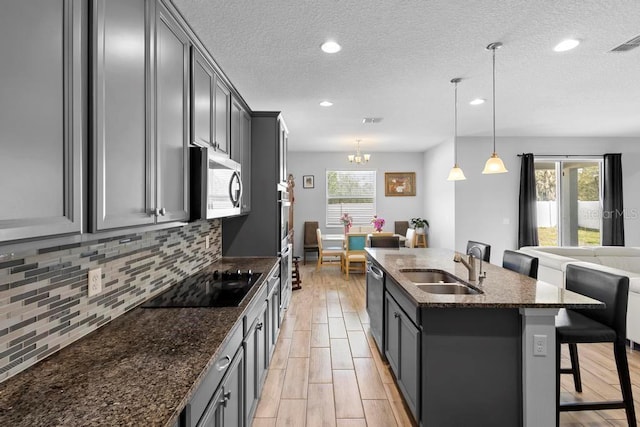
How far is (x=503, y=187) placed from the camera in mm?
6242

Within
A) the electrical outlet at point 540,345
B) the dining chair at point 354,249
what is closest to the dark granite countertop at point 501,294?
the electrical outlet at point 540,345

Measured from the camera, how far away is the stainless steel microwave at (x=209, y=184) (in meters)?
1.91

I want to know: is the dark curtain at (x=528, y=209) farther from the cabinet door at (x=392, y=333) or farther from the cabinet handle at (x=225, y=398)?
the cabinet handle at (x=225, y=398)

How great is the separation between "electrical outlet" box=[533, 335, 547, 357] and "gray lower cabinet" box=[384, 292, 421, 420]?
61cm

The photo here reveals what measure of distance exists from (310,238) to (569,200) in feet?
17.1

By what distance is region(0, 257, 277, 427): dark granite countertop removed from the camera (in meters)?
0.87

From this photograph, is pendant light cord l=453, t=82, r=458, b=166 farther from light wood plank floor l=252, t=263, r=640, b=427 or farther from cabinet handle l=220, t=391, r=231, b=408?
cabinet handle l=220, t=391, r=231, b=408

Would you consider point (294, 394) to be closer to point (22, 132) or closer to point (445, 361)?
point (445, 361)

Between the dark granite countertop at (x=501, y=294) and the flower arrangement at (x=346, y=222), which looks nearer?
the dark granite countertop at (x=501, y=294)

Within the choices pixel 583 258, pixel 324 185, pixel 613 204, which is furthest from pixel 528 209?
pixel 324 185

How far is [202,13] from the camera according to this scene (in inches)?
85.7

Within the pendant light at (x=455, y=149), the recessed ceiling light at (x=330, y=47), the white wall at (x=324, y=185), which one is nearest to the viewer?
the recessed ceiling light at (x=330, y=47)

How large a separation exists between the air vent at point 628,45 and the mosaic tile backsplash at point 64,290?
374 centimetres

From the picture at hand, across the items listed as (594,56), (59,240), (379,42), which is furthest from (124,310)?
(594,56)
